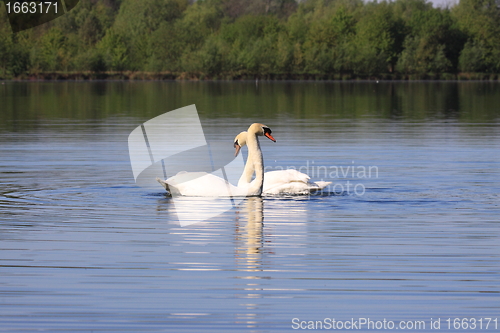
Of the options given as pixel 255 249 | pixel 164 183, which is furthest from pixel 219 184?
pixel 255 249

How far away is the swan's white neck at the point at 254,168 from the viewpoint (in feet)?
41.9

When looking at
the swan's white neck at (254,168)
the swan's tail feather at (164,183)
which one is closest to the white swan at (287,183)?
the swan's white neck at (254,168)

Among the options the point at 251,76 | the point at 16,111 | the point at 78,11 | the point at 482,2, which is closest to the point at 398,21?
the point at 482,2

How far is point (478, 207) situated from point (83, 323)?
7237mm

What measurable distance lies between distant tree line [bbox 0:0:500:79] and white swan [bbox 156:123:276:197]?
97990mm

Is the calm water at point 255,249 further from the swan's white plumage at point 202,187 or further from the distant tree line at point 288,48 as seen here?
the distant tree line at point 288,48

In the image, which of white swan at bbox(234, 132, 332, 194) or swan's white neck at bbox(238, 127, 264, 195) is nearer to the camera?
swan's white neck at bbox(238, 127, 264, 195)

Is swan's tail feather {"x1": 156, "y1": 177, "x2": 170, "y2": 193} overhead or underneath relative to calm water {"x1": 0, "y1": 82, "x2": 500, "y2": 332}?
overhead

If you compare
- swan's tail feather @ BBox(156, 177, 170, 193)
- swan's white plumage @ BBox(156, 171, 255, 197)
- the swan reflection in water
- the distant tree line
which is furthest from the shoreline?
the swan reflection in water

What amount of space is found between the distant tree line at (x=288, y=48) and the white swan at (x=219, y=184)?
98.0 m

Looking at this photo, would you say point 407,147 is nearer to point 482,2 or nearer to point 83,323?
point 83,323

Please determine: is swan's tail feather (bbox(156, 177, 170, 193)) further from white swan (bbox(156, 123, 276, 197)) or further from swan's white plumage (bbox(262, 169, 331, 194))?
swan's white plumage (bbox(262, 169, 331, 194))

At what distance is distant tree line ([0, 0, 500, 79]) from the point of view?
112500 mm

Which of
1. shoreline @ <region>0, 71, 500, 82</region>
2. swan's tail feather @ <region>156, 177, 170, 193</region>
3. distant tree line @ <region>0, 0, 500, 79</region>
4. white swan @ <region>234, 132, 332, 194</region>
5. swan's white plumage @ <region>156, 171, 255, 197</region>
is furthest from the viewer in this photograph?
distant tree line @ <region>0, 0, 500, 79</region>
